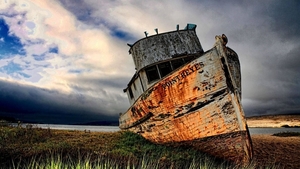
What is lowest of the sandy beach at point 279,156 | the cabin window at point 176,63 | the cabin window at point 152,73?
the sandy beach at point 279,156

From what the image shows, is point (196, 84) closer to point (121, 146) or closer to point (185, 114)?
point (185, 114)

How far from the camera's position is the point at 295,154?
28.7ft

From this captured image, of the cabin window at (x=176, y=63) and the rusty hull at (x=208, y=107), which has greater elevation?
the cabin window at (x=176, y=63)

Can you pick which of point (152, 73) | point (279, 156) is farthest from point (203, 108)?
point (279, 156)

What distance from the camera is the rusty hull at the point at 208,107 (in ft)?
21.2

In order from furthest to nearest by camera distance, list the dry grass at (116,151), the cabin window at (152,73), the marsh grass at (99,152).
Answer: the cabin window at (152,73) → the dry grass at (116,151) → the marsh grass at (99,152)

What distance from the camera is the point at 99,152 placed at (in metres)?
6.46

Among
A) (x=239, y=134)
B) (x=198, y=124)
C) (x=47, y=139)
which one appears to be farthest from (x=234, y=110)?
(x=47, y=139)

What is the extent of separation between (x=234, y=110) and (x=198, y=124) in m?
1.09

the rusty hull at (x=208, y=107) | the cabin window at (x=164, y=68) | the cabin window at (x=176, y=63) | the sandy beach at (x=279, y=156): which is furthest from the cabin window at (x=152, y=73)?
the sandy beach at (x=279, y=156)

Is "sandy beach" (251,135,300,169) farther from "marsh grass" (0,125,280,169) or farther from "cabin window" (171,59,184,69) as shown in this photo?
"cabin window" (171,59,184,69)

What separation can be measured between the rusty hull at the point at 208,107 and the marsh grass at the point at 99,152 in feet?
1.33

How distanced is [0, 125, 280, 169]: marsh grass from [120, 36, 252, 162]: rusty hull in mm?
405

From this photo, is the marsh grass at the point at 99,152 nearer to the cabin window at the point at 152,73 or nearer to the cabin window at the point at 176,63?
the cabin window at the point at 152,73
